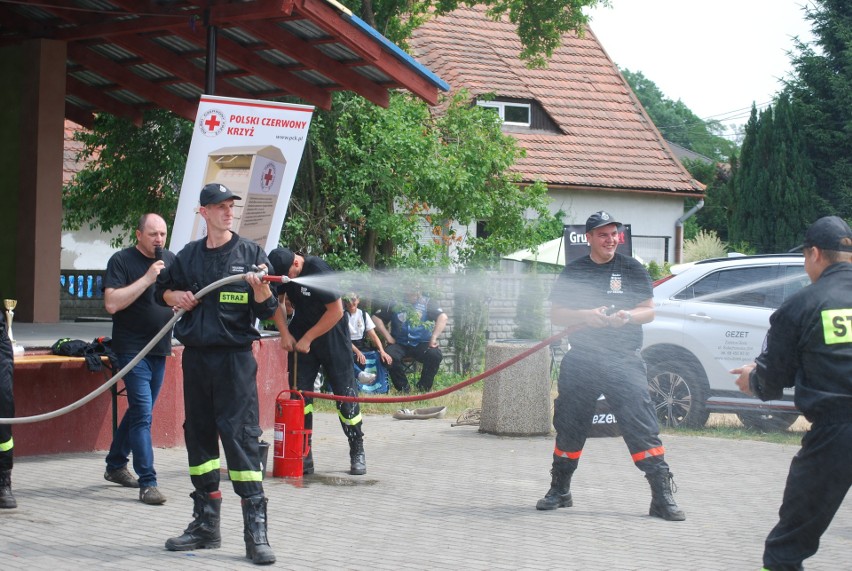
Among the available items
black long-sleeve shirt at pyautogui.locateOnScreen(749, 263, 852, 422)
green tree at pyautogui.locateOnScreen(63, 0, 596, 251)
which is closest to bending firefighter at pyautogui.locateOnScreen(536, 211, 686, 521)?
black long-sleeve shirt at pyautogui.locateOnScreen(749, 263, 852, 422)

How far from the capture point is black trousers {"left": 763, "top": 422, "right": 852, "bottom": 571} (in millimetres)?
5191

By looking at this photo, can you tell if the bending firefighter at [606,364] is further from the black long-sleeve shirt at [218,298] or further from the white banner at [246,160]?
the white banner at [246,160]

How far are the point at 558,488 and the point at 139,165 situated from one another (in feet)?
30.8

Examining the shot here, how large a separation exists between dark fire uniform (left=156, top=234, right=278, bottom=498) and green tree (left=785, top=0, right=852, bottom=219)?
30.5 metres

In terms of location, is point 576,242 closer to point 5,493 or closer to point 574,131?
point 5,493

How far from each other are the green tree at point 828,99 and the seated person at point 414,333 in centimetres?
2123

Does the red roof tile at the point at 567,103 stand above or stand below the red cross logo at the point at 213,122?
above

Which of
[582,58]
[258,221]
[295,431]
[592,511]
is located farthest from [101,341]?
[582,58]

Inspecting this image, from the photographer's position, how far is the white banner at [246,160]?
1127cm

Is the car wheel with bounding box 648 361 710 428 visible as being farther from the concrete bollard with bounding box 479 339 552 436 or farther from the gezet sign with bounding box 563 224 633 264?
the gezet sign with bounding box 563 224 633 264

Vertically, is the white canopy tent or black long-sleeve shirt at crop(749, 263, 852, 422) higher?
the white canopy tent

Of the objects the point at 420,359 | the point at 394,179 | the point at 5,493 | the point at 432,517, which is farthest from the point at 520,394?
the point at 5,493

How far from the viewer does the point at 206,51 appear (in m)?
12.3

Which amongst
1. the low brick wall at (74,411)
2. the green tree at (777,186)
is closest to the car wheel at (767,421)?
the low brick wall at (74,411)
